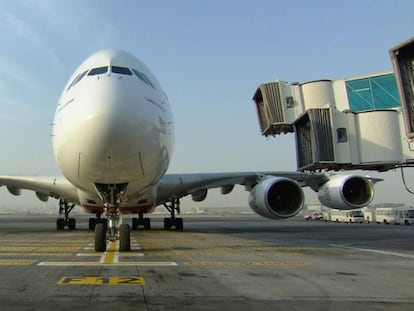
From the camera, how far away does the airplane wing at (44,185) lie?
1553 centimetres

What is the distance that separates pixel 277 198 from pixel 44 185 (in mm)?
8713

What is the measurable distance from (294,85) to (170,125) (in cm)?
1229

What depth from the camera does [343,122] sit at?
1739 cm

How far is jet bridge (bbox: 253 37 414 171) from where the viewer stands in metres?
16.2

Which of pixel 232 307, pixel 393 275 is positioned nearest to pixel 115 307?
pixel 232 307

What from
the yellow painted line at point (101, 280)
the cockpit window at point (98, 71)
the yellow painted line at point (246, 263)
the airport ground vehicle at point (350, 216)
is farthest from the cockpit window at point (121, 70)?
the airport ground vehicle at point (350, 216)

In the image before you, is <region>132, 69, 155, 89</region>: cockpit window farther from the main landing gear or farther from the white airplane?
the main landing gear

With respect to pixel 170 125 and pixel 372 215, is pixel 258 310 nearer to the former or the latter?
pixel 170 125

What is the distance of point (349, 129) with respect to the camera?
17234 mm

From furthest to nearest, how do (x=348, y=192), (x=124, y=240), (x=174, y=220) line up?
1. (x=174, y=220)
2. (x=348, y=192)
3. (x=124, y=240)

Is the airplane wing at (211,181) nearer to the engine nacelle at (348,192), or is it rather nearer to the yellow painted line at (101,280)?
the engine nacelle at (348,192)

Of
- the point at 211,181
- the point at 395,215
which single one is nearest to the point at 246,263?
the point at 211,181

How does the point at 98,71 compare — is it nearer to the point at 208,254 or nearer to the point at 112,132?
the point at 112,132

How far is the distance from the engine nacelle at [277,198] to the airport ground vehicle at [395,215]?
21812mm
